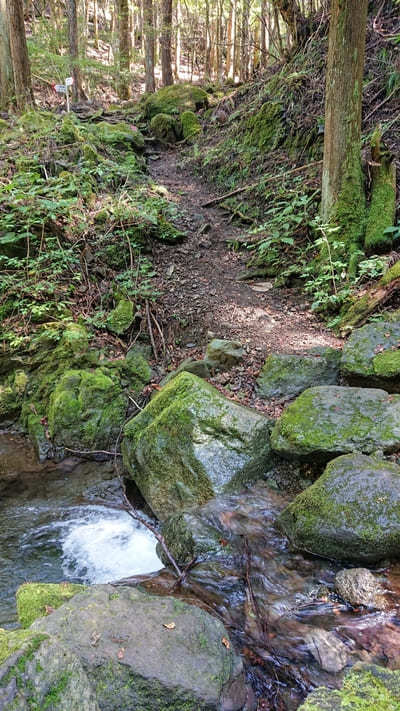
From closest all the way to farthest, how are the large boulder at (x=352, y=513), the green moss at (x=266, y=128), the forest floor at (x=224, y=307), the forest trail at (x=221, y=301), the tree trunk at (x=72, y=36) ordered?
1. the large boulder at (x=352, y=513)
2. the forest floor at (x=224, y=307)
3. the forest trail at (x=221, y=301)
4. the green moss at (x=266, y=128)
5. the tree trunk at (x=72, y=36)

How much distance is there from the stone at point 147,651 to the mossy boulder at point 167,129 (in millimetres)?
14865

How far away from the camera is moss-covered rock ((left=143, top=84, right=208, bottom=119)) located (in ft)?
50.9

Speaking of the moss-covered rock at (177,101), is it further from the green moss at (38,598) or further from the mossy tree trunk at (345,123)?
the green moss at (38,598)

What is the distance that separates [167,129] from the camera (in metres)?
14.6

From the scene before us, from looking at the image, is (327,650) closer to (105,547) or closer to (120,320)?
(105,547)

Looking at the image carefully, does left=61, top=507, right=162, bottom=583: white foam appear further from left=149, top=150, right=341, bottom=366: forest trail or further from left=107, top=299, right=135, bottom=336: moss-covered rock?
left=107, top=299, right=135, bottom=336: moss-covered rock

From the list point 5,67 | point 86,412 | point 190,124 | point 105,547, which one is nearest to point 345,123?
point 86,412

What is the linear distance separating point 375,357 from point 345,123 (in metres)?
3.77

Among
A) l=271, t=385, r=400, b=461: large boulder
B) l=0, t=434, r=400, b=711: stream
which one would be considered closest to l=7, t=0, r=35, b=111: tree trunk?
l=0, t=434, r=400, b=711: stream

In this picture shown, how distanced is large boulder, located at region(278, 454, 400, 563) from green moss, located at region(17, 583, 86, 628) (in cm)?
155

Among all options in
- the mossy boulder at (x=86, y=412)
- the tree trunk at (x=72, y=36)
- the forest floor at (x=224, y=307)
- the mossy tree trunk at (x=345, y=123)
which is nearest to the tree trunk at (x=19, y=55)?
the tree trunk at (x=72, y=36)

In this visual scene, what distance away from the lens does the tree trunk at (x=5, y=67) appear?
37.8ft

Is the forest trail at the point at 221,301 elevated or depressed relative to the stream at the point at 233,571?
elevated

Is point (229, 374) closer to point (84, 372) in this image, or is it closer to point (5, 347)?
point (84, 372)
